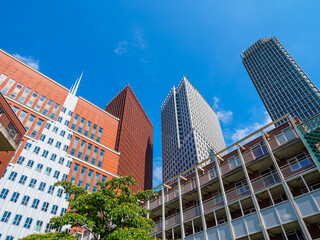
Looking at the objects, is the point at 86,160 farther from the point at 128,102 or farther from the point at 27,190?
the point at 128,102

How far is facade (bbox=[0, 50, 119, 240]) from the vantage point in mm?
42062

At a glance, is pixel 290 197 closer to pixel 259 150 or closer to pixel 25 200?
pixel 259 150

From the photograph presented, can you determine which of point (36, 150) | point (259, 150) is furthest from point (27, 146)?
point (259, 150)

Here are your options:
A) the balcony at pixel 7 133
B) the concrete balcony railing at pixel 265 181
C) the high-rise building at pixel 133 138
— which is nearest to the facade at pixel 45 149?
the balcony at pixel 7 133

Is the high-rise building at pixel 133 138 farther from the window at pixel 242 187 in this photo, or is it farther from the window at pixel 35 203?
the window at pixel 242 187

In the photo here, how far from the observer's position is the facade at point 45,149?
42.1 m

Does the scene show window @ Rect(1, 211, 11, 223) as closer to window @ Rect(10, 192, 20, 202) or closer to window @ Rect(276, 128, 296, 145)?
window @ Rect(10, 192, 20, 202)

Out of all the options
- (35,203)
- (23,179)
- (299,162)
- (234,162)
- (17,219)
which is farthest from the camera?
(23,179)

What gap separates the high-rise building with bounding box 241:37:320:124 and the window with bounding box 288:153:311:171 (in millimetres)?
99090

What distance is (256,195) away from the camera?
22234mm

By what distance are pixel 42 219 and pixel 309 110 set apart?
394 feet

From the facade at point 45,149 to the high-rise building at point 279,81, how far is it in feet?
301

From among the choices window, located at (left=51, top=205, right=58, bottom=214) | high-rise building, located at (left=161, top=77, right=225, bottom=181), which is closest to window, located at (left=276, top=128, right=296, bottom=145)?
window, located at (left=51, top=205, right=58, bottom=214)

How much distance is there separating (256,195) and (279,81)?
5029 inches
